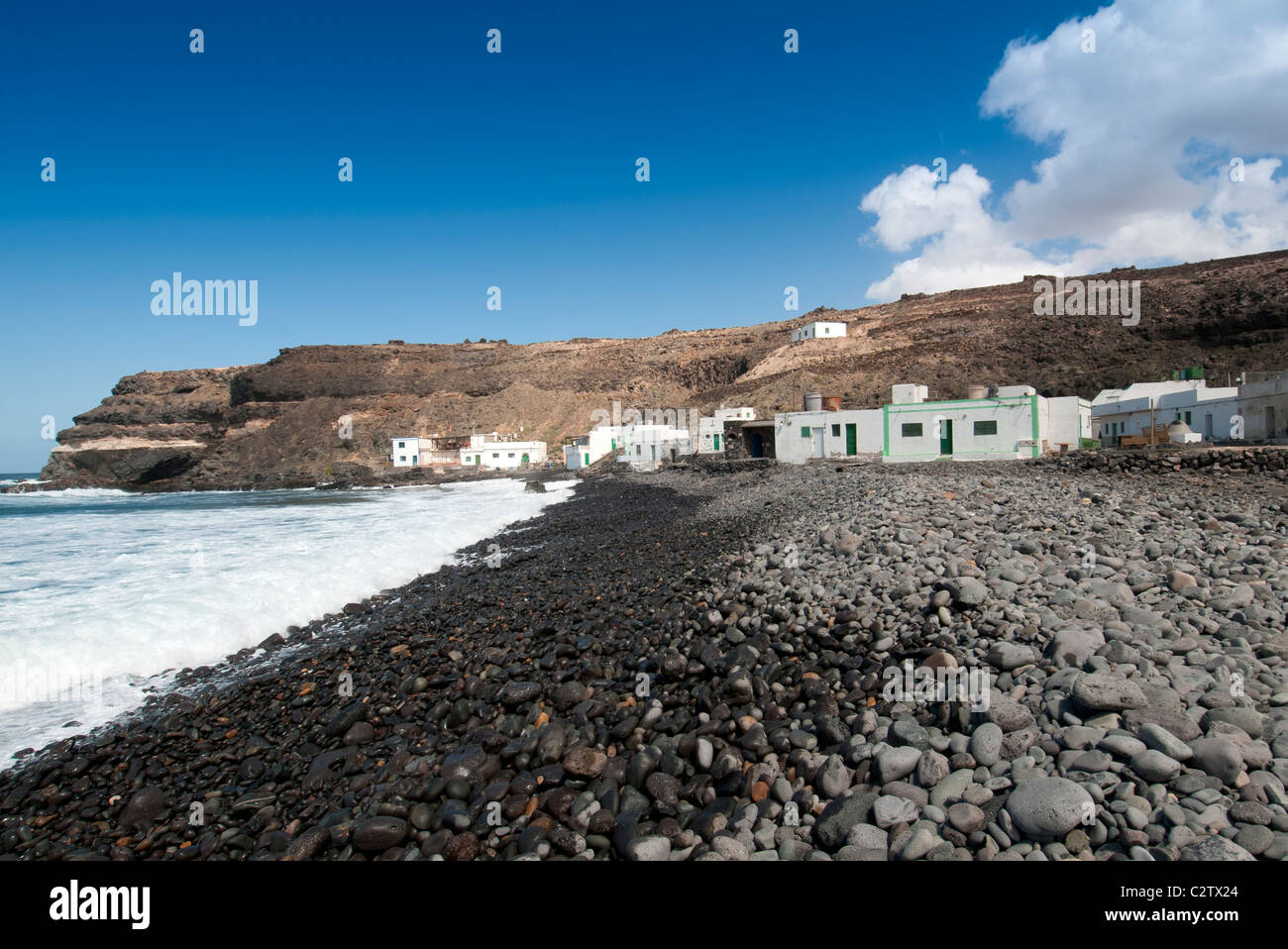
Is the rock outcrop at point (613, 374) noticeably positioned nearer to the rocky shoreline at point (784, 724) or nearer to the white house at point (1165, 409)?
the white house at point (1165, 409)

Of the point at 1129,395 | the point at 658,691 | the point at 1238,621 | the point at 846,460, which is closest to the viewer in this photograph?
the point at 1238,621

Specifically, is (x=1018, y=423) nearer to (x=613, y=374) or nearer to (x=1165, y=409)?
(x=1165, y=409)

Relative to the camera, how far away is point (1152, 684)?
13.7ft

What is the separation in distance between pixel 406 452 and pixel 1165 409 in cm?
6982

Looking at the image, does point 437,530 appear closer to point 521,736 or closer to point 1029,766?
point 521,736

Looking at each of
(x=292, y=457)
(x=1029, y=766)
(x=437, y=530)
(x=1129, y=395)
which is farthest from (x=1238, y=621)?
(x=292, y=457)

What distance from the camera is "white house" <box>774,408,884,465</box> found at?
31.9m

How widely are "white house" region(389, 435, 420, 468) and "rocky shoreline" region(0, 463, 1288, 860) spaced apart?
69.1 metres

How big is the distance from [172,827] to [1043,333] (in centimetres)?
6510
